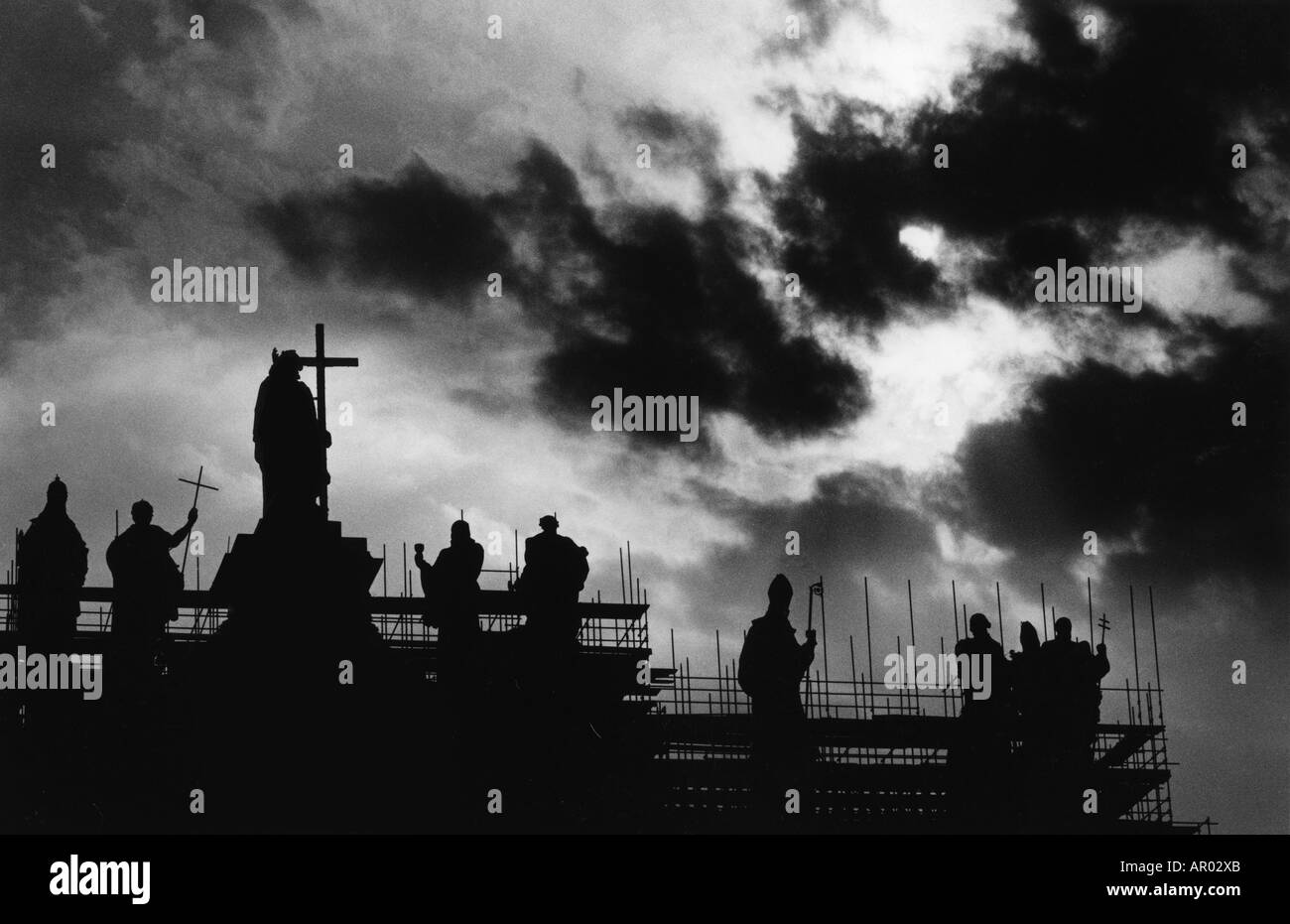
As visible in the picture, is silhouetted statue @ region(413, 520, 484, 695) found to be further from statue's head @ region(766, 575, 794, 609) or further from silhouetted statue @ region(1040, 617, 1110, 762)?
silhouetted statue @ region(1040, 617, 1110, 762)

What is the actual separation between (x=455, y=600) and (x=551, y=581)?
163 centimetres

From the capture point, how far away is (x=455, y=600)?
3359cm

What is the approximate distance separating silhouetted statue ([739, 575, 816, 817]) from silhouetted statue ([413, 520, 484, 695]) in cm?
454

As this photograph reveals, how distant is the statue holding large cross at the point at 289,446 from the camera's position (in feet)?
105

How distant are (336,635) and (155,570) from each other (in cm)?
320

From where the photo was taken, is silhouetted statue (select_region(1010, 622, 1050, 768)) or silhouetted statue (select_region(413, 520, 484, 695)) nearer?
silhouetted statue (select_region(413, 520, 484, 695))

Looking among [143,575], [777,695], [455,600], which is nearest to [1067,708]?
[777,695]

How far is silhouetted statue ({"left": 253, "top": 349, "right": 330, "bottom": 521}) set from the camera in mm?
32094

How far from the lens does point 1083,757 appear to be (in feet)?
122

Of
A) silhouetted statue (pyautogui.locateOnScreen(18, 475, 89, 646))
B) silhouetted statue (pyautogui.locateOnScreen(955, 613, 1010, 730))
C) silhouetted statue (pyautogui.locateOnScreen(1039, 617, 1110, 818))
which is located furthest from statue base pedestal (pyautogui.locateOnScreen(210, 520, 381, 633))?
silhouetted statue (pyautogui.locateOnScreen(1039, 617, 1110, 818))

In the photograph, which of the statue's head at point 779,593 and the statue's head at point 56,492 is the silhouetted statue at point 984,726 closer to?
the statue's head at point 779,593
